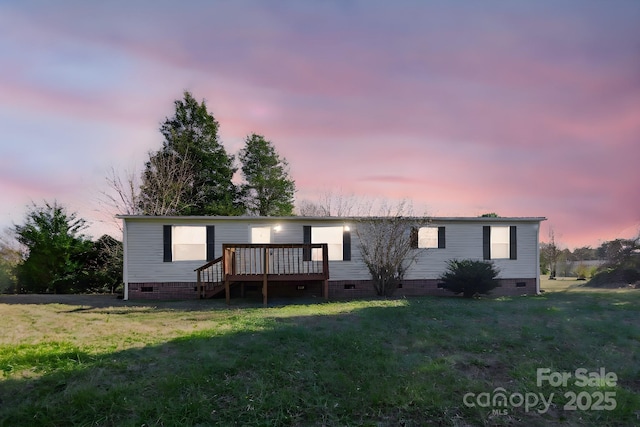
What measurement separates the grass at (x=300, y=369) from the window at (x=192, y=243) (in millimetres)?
5590

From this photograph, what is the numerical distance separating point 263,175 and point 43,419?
23447mm

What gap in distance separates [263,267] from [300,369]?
800 centimetres

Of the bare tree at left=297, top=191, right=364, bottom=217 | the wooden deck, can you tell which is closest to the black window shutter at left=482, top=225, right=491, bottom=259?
the wooden deck

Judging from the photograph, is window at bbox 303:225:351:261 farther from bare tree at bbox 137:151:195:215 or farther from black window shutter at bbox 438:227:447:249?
bare tree at bbox 137:151:195:215

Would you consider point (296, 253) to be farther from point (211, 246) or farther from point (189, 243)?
point (189, 243)

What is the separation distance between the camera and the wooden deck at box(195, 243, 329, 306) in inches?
450

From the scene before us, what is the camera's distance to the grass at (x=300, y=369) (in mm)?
3738

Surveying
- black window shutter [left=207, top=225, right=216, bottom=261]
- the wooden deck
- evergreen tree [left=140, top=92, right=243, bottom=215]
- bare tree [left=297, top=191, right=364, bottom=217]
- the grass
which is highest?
evergreen tree [left=140, top=92, right=243, bottom=215]

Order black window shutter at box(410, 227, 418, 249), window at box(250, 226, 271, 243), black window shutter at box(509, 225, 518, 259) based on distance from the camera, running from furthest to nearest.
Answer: black window shutter at box(509, 225, 518, 259) → window at box(250, 226, 271, 243) → black window shutter at box(410, 227, 418, 249)

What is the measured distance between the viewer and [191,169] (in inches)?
965

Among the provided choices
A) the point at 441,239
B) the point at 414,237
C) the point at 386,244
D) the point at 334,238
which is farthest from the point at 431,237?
the point at 334,238

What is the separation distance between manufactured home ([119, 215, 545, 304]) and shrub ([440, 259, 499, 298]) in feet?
4.61

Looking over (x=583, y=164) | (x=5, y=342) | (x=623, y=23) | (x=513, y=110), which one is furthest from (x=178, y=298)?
(x=623, y=23)

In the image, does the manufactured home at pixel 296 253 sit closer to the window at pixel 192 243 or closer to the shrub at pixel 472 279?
the window at pixel 192 243
